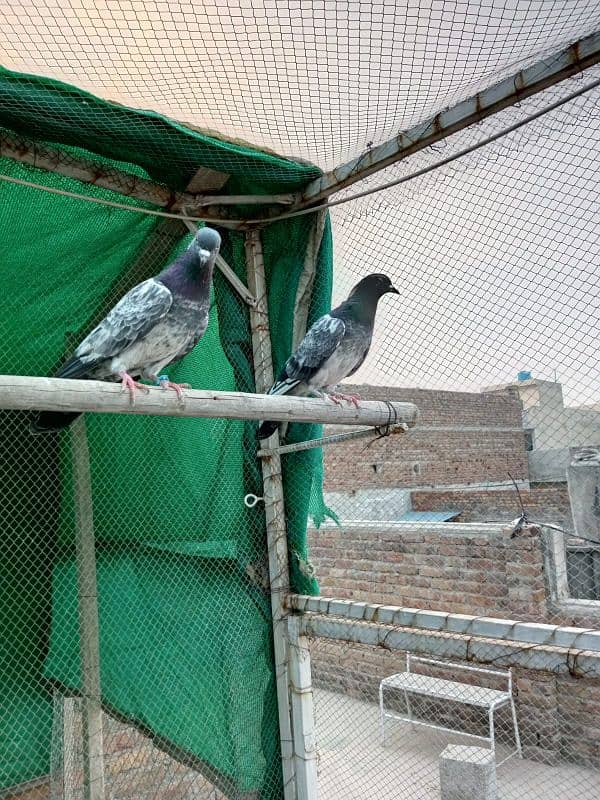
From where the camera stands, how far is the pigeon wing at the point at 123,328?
1642 mm

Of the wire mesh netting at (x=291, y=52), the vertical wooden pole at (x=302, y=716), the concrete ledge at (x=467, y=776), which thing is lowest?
the concrete ledge at (x=467, y=776)

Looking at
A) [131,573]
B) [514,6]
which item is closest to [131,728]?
[131,573]

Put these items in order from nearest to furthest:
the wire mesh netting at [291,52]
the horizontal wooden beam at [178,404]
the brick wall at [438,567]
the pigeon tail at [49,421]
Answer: the horizontal wooden beam at [178,404], the wire mesh netting at [291,52], the pigeon tail at [49,421], the brick wall at [438,567]

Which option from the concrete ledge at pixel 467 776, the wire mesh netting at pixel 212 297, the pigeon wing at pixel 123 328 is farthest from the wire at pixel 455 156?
the concrete ledge at pixel 467 776

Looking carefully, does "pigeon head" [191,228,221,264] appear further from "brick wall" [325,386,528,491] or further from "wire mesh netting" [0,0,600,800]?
"brick wall" [325,386,528,491]

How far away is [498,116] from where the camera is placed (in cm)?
169

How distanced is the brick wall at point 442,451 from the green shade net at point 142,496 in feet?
19.3

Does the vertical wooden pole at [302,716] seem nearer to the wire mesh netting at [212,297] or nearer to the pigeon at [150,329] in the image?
the wire mesh netting at [212,297]

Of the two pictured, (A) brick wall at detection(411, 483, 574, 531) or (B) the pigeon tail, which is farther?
(A) brick wall at detection(411, 483, 574, 531)

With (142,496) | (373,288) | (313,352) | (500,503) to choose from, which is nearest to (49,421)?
(142,496)

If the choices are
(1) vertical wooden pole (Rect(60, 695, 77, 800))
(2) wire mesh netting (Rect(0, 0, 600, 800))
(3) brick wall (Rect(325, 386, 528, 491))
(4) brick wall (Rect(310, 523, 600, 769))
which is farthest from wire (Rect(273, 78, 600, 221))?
(3) brick wall (Rect(325, 386, 528, 491))

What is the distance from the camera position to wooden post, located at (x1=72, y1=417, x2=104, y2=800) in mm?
1791

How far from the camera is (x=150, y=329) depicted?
1684mm

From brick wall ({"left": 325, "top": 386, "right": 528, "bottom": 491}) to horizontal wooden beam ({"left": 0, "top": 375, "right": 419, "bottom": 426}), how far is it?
622 cm
